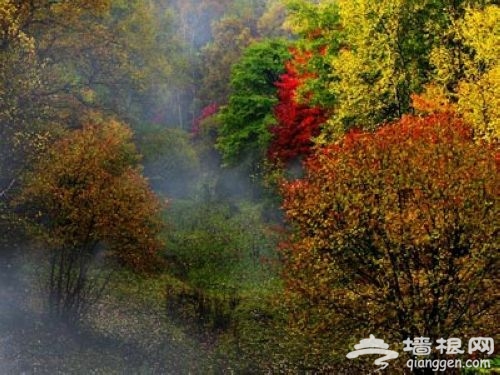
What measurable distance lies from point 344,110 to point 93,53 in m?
12.1

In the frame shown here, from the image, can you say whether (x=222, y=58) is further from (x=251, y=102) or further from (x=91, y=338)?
(x=91, y=338)

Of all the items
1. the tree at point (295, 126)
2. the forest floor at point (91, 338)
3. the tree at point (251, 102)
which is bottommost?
the forest floor at point (91, 338)

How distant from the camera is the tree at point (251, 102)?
4262 centimetres

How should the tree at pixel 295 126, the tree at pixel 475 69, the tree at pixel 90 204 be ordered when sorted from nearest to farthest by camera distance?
the tree at pixel 90 204 < the tree at pixel 475 69 < the tree at pixel 295 126

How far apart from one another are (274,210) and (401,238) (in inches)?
970

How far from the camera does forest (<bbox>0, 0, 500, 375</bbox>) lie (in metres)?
12.0

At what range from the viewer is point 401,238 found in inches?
463

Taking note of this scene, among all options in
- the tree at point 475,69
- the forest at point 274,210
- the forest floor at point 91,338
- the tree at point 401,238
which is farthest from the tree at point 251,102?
the tree at point 401,238

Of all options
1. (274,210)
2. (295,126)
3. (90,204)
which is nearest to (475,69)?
(295,126)

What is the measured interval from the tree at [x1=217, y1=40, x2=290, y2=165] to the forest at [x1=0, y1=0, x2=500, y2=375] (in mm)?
216

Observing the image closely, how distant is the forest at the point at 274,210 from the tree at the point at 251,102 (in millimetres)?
216

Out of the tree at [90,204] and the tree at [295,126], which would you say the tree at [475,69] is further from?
the tree at [90,204]

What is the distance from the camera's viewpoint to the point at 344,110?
27734 mm

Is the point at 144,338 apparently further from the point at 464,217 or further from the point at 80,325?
the point at 464,217
